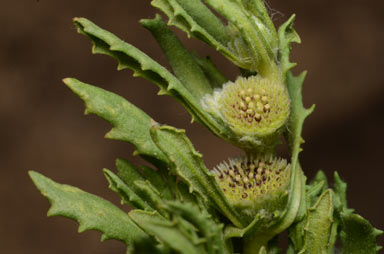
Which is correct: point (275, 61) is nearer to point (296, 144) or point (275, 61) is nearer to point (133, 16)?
point (296, 144)

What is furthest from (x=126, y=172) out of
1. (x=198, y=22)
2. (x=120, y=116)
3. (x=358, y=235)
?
(x=358, y=235)

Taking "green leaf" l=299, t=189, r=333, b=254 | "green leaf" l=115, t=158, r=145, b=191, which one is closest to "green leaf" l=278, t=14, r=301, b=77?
"green leaf" l=299, t=189, r=333, b=254

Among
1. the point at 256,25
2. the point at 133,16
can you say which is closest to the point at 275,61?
the point at 256,25

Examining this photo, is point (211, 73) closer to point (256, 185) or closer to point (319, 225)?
point (256, 185)

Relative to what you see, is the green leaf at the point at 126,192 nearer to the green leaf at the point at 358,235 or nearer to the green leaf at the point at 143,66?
the green leaf at the point at 143,66

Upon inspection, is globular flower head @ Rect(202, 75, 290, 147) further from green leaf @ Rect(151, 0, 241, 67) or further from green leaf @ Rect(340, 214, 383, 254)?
green leaf @ Rect(340, 214, 383, 254)

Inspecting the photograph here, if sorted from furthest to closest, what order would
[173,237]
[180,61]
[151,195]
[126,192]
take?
1. [180,61]
2. [126,192]
3. [151,195]
4. [173,237]

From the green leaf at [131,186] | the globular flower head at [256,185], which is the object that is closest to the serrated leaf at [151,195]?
the green leaf at [131,186]
